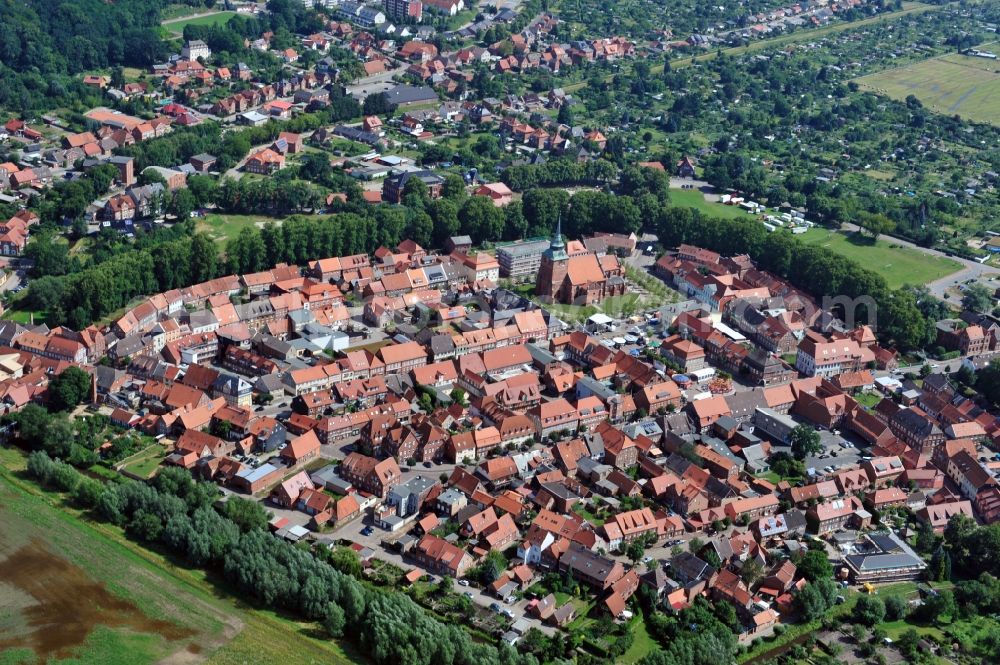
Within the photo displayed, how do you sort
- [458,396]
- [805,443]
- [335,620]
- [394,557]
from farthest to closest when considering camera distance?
[458,396]
[805,443]
[394,557]
[335,620]

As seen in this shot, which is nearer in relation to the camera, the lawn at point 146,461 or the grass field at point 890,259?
the lawn at point 146,461

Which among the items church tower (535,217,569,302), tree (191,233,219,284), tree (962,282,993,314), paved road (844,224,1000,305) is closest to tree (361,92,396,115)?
tree (191,233,219,284)

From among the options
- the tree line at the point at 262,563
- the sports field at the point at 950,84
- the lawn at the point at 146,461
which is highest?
the tree line at the point at 262,563

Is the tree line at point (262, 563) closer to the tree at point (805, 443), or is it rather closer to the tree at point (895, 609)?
the tree at point (895, 609)


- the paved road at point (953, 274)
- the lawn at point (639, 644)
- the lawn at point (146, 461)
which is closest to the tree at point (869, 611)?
the lawn at point (639, 644)

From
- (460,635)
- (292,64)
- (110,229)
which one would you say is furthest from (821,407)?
(292,64)

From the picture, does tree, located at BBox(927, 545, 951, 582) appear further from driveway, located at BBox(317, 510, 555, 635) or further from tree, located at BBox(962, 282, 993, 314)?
tree, located at BBox(962, 282, 993, 314)

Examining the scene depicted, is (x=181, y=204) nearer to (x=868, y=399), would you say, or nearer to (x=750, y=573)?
(x=868, y=399)

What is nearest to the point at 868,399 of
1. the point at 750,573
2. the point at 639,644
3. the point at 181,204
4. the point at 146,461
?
the point at 750,573
